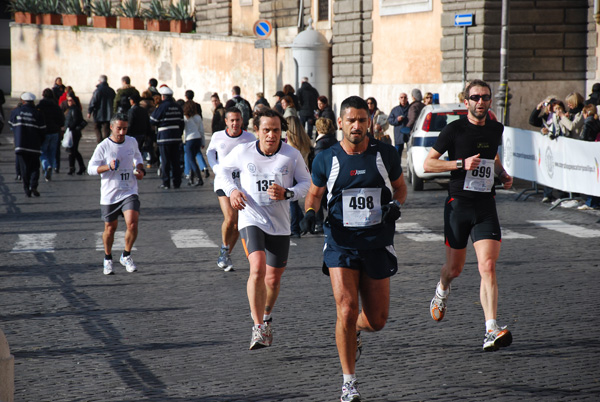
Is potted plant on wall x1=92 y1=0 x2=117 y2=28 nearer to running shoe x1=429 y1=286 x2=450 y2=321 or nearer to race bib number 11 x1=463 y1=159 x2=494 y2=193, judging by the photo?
running shoe x1=429 y1=286 x2=450 y2=321

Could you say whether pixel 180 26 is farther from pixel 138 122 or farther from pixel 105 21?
pixel 138 122

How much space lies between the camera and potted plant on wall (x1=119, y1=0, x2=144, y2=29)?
143 ft

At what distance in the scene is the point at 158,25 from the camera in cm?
4241

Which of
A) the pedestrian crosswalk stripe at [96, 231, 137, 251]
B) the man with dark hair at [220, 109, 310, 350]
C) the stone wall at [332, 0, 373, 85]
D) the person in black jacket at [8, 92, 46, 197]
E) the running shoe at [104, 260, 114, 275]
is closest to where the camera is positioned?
the man with dark hair at [220, 109, 310, 350]

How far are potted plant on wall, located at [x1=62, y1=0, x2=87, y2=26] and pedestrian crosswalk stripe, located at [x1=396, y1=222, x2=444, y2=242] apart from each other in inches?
1377

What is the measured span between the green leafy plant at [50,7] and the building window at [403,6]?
2226 cm

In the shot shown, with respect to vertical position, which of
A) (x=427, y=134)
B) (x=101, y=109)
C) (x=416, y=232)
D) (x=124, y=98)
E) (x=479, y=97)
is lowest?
(x=416, y=232)

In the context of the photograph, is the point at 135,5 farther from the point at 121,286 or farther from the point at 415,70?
the point at 121,286

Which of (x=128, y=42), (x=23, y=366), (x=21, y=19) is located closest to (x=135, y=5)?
(x=128, y=42)

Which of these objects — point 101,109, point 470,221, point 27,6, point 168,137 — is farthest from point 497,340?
point 27,6

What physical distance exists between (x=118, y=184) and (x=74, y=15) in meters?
37.6

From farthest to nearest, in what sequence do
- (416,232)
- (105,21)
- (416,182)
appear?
1. (105,21)
2. (416,182)
3. (416,232)

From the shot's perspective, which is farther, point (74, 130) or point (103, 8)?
point (103, 8)

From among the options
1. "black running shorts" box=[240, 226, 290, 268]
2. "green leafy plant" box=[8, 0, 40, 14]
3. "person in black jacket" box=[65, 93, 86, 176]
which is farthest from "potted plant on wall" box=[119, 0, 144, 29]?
"black running shorts" box=[240, 226, 290, 268]
